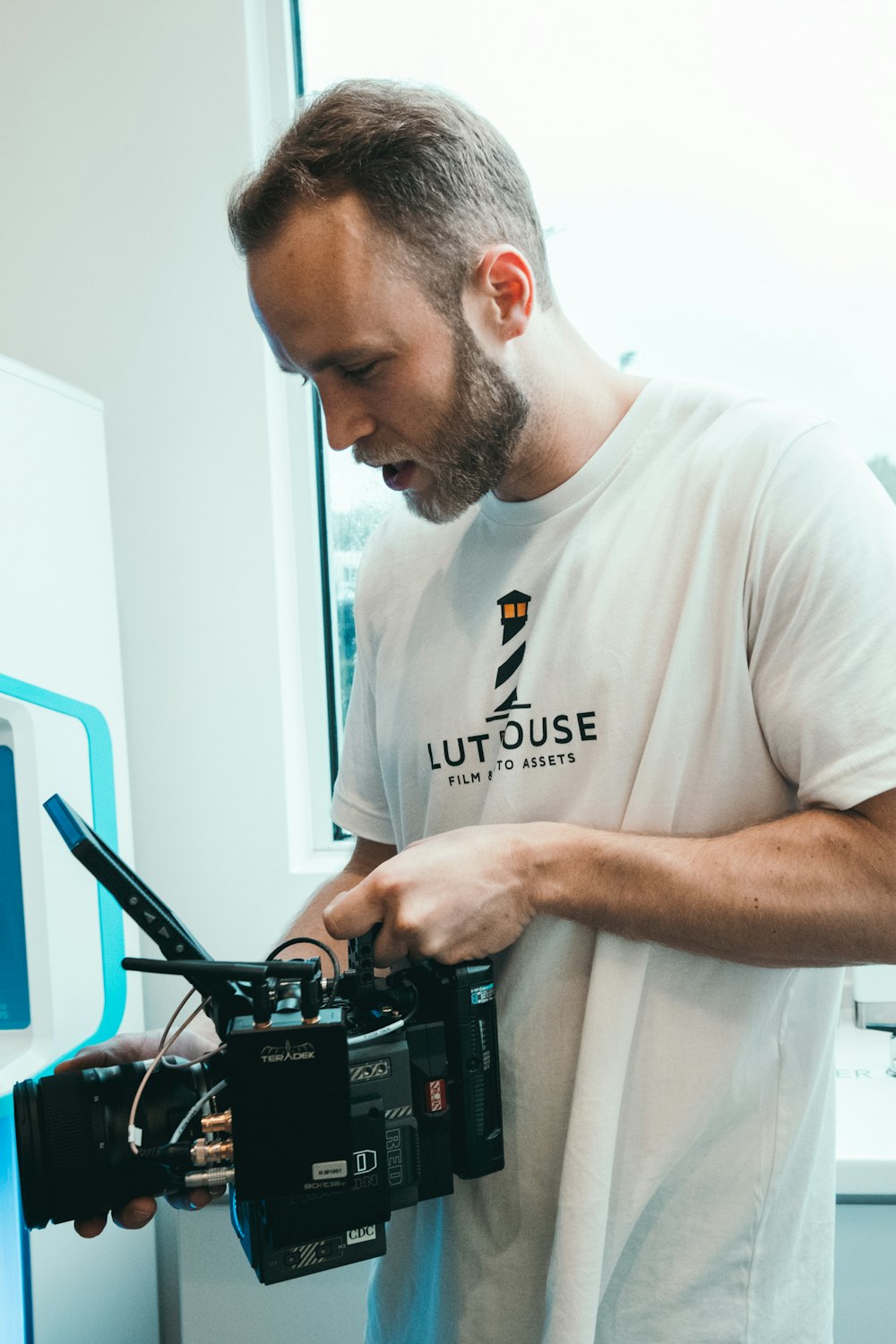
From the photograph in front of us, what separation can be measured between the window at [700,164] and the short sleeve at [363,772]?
3.32ft

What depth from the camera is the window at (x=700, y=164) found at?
1749 mm

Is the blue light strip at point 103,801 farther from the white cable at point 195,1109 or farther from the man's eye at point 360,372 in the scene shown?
the man's eye at point 360,372

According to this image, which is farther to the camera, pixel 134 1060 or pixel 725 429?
pixel 134 1060

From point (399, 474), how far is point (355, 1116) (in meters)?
0.52

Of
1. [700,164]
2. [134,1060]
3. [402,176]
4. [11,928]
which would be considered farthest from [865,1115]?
[700,164]

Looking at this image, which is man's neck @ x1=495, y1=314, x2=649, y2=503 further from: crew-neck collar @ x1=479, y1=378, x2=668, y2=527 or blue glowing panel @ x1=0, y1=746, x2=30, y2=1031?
blue glowing panel @ x1=0, y1=746, x2=30, y2=1031

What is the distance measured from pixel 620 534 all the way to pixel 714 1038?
392 mm

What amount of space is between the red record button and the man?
3.1 inches

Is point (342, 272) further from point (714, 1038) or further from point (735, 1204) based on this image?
point (735, 1204)

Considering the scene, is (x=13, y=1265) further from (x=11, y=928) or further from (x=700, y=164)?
(x=700, y=164)

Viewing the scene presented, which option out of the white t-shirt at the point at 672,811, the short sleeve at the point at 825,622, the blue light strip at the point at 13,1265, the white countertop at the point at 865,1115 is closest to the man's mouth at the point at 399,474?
the white t-shirt at the point at 672,811

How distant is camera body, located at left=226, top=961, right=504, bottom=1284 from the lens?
2.35 feet

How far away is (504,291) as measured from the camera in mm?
876

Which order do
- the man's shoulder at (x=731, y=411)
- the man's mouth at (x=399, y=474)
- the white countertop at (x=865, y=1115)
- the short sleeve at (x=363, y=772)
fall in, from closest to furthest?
the man's shoulder at (x=731, y=411)
the man's mouth at (x=399, y=474)
the short sleeve at (x=363, y=772)
the white countertop at (x=865, y=1115)
